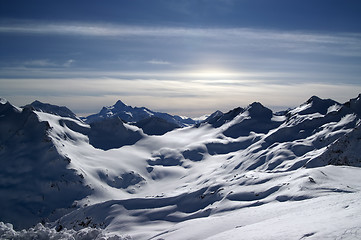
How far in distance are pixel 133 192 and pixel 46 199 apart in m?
42.2

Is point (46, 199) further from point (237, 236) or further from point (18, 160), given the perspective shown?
point (237, 236)

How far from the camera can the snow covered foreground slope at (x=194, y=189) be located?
4272 centimetres

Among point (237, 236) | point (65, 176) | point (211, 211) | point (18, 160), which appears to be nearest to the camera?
point (237, 236)

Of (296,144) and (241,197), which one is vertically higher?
(296,144)

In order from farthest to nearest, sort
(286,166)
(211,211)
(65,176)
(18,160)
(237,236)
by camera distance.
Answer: (18,160) → (65,176) → (286,166) → (211,211) → (237,236)

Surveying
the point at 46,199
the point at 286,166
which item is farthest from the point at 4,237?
the point at 286,166

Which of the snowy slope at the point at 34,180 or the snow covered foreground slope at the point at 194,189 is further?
the snowy slope at the point at 34,180

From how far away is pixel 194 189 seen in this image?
11456cm

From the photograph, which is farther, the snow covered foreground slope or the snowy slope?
the snowy slope

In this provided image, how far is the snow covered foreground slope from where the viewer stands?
140 ft

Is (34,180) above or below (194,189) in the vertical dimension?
above

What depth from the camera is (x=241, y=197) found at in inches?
2908

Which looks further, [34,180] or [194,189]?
[34,180]

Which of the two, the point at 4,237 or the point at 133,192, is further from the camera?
the point at 133,192
